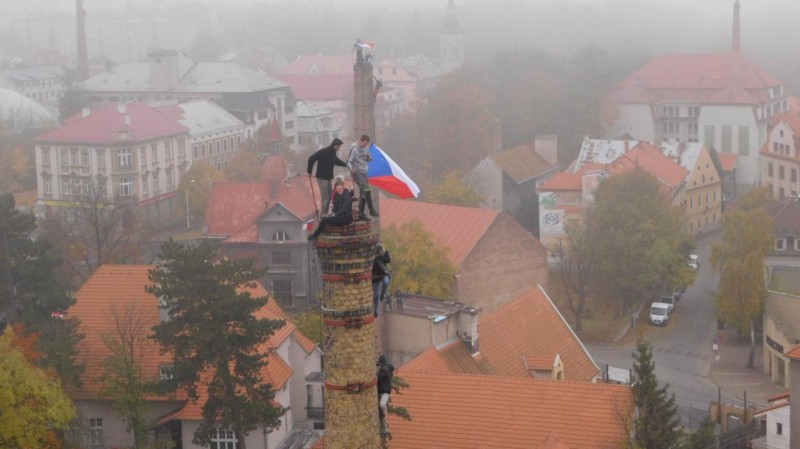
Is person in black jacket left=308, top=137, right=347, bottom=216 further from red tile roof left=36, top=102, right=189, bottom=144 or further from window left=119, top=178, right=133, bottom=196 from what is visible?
red tile roof left=36, top=102, right=189, bottom=144

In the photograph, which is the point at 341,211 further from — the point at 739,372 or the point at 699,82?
the point at 699,82

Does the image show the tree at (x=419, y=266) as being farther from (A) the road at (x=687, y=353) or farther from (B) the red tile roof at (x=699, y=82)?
(B) the red tile roof at (x=699, y=82)

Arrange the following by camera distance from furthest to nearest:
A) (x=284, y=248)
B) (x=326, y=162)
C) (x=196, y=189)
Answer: (x=196, y=189), (x=284, y=248), (x=326, y=162)

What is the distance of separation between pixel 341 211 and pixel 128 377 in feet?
50.5

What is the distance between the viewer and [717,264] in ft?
173

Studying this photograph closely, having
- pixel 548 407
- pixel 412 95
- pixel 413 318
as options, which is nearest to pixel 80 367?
pixel 413 318

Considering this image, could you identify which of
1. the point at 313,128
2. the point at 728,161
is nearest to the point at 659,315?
the point at 728,161

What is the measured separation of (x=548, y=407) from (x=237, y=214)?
2822cm

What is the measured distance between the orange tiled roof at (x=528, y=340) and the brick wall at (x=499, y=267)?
9.81 metres

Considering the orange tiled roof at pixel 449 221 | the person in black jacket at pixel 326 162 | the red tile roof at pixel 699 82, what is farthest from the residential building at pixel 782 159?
the person in black jacket at pixel 326 162

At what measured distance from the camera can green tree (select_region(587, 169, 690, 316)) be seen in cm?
5175

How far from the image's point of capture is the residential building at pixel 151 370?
3134 centimetres

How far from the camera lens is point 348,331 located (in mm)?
15648

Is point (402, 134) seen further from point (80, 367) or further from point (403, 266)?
point (80, 367)
